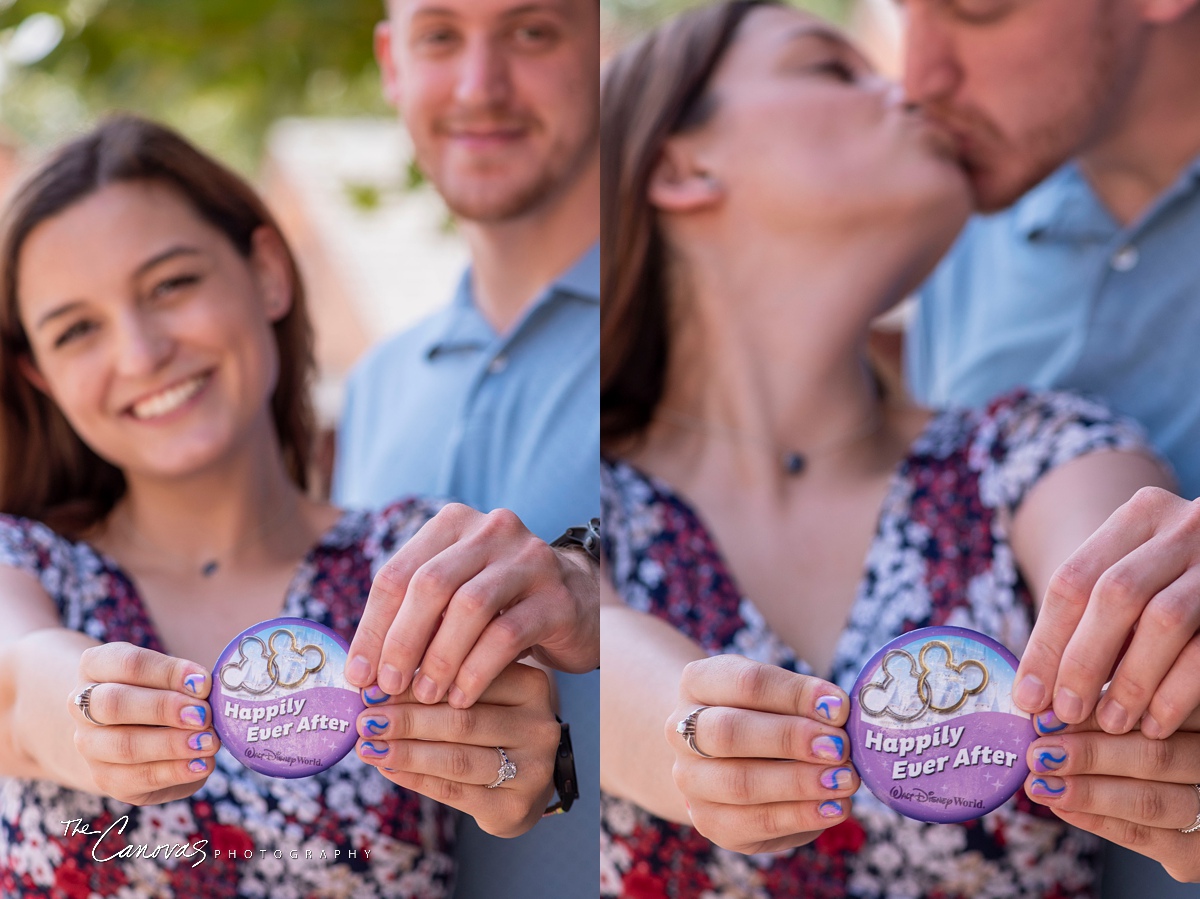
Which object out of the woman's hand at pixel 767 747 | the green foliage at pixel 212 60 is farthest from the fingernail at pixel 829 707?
the green foliage at pixel 212 60

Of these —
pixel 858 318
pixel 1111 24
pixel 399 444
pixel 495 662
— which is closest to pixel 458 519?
pixel 495 662

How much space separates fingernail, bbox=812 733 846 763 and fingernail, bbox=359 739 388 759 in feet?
0.61

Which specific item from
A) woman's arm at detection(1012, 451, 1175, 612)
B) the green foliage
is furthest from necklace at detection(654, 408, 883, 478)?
the green foliage

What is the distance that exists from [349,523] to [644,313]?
22 cm

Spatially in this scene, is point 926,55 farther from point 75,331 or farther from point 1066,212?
point 75,331

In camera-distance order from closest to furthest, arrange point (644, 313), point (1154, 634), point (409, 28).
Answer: point (1154, 634), point (409, 28), point (644, 313)

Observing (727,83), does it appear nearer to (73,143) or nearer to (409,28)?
(409,28)

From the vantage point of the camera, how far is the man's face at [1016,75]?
2.29 feet

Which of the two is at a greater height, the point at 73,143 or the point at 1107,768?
the point at 73,143

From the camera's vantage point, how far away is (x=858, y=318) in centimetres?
71

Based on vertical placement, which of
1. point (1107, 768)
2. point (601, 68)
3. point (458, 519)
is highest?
point (601, 68)

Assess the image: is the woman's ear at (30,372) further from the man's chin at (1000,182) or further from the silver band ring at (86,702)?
the man's chin at (1000,182)

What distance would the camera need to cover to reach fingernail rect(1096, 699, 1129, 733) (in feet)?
1.52

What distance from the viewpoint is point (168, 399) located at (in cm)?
62
